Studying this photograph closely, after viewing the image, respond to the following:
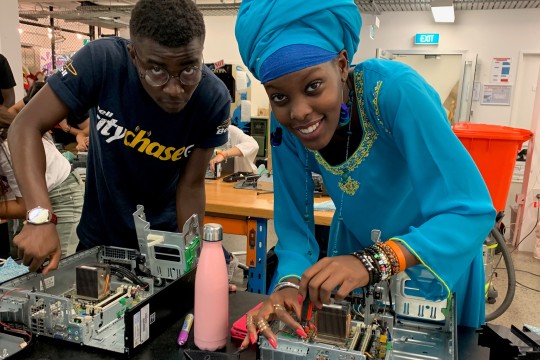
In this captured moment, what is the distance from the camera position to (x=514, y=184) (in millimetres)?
5633

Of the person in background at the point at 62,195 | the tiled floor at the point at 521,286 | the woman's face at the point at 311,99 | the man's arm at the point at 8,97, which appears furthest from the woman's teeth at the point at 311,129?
the man's arm at the point at 8,97

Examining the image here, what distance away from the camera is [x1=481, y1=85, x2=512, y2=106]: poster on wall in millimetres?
6426

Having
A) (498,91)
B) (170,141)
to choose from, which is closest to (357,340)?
(170,141)

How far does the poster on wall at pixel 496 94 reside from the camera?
6.43m

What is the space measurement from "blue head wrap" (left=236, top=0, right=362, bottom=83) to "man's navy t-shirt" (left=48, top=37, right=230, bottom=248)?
0.60 metres

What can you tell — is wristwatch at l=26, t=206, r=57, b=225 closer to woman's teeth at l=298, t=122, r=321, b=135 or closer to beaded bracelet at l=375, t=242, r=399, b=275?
woman's teeth at l=298, t=122, r=321, b=135

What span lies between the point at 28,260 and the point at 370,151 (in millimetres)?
837

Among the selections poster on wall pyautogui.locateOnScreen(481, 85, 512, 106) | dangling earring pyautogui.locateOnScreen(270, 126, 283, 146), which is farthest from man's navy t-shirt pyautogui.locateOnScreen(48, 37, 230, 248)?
poster on wall pyautogui.locateOnScreen(481, 85, 512, 106)

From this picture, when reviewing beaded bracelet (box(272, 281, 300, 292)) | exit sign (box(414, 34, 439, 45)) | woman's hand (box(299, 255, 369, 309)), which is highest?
exit sign (box(414, 34, 439, 45))

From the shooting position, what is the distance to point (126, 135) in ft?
4.64

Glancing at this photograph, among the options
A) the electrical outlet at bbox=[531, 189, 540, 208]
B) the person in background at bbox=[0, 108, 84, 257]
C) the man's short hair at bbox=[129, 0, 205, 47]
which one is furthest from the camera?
the electrical outlet at bbox=[531, 189, 540, 208]

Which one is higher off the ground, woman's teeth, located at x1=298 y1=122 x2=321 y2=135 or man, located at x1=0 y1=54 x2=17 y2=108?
man, located at x1=0 y1=54 x2=17 y2=108

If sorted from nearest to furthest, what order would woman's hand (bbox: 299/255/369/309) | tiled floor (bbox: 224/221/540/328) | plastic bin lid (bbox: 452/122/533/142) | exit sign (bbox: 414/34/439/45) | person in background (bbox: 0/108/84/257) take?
1. woman's hand (bbox: 299/255/369/309)
2. person in background (bbox: 0/108/84/257)
3. plastic bin lid (bbox: 452/122/533/142)
4. tiled floor (bbox: 224/221/540/328)
5. exit sign (bbox: 414/34/439/45)

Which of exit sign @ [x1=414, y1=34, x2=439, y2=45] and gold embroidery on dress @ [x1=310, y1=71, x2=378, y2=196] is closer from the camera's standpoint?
gold embroidery on dress @ [x1=310, y1=71, x2=378, y2=196]
